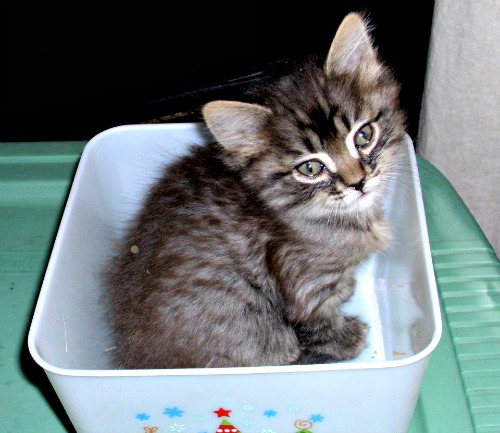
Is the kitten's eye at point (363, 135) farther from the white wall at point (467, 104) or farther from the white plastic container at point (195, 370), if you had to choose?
the white wall at point (467, 104)

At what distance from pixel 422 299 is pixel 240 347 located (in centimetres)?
41

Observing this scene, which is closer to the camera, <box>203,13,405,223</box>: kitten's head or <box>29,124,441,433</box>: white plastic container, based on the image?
<box>29,124,441,433</box>: white plastic container

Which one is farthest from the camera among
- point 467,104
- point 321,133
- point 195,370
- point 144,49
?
point 144,49

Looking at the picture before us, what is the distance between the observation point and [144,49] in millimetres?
3475

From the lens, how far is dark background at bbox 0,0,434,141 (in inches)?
113

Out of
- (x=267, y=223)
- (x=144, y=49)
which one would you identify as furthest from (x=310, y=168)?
(x=144, y=49)

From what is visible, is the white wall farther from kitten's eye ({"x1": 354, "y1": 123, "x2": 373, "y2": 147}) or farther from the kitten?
kitten's eye ({"x1": 354, "y1": 123, "x2": 373, "y2": 147})

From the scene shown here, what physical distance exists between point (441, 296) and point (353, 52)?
646mm

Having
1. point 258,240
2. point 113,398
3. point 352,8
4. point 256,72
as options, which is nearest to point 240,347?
point 258,240

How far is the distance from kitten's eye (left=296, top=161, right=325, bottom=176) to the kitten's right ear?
11 cm

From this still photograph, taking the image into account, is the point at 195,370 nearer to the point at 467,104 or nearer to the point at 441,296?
the point at 441,296

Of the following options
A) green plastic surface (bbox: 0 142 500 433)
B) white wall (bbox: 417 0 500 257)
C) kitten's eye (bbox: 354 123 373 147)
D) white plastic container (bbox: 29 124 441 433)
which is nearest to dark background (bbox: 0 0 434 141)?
white wall (bbox: 417 0 500 257)

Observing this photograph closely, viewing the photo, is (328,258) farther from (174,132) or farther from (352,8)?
(352,8)

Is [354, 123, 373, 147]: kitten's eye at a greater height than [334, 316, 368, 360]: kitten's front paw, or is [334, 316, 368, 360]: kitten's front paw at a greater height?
[354, 123, 373, 147]: kitten's eye
